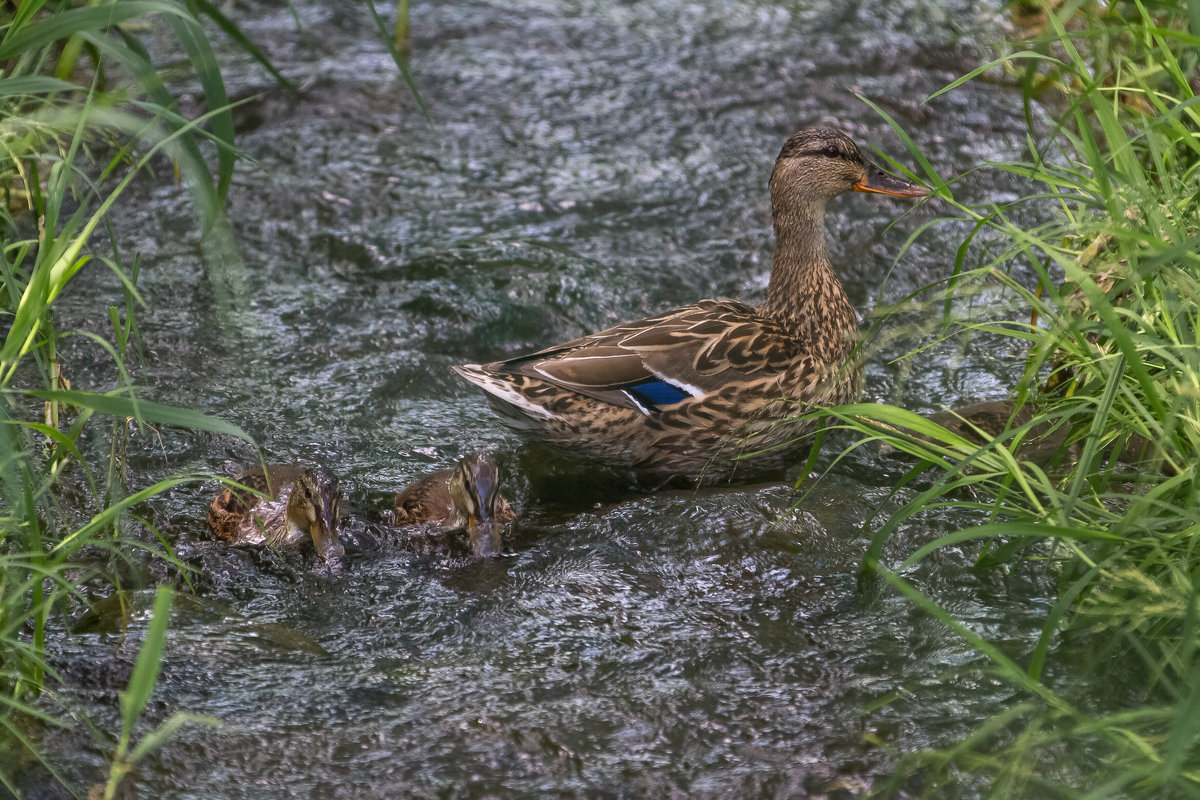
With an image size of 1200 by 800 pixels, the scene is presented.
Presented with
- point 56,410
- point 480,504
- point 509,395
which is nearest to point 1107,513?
point 480,504

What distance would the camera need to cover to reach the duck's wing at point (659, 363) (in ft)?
14.0

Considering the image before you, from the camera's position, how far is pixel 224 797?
2.68m

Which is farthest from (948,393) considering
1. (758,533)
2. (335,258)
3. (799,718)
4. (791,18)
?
(791,18)

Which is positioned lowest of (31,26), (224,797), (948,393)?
(224,797)

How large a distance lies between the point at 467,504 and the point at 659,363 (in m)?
0.94

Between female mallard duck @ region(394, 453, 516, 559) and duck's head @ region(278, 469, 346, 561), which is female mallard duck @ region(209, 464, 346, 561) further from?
female mallard duck @ region(394, 453, 516, 559)

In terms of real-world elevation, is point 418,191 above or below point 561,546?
above

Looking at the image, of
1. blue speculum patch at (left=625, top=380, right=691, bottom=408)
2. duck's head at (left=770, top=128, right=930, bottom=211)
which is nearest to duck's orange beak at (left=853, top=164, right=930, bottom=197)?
duck's head at (left=770, top=128, right=930, bottom=211)

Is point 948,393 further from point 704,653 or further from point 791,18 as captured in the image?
point 791,18

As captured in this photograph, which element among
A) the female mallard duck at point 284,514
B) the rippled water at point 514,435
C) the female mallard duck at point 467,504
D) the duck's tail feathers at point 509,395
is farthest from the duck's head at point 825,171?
the female mallard duck at point 284,514

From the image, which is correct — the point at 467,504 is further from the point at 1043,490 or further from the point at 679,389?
the point at 1043,490

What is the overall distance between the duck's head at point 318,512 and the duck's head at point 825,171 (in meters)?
2.20

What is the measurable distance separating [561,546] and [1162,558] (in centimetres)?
181

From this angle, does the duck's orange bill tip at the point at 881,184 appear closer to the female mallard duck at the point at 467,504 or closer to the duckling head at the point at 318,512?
the female mallard duck at the point at 467,504
